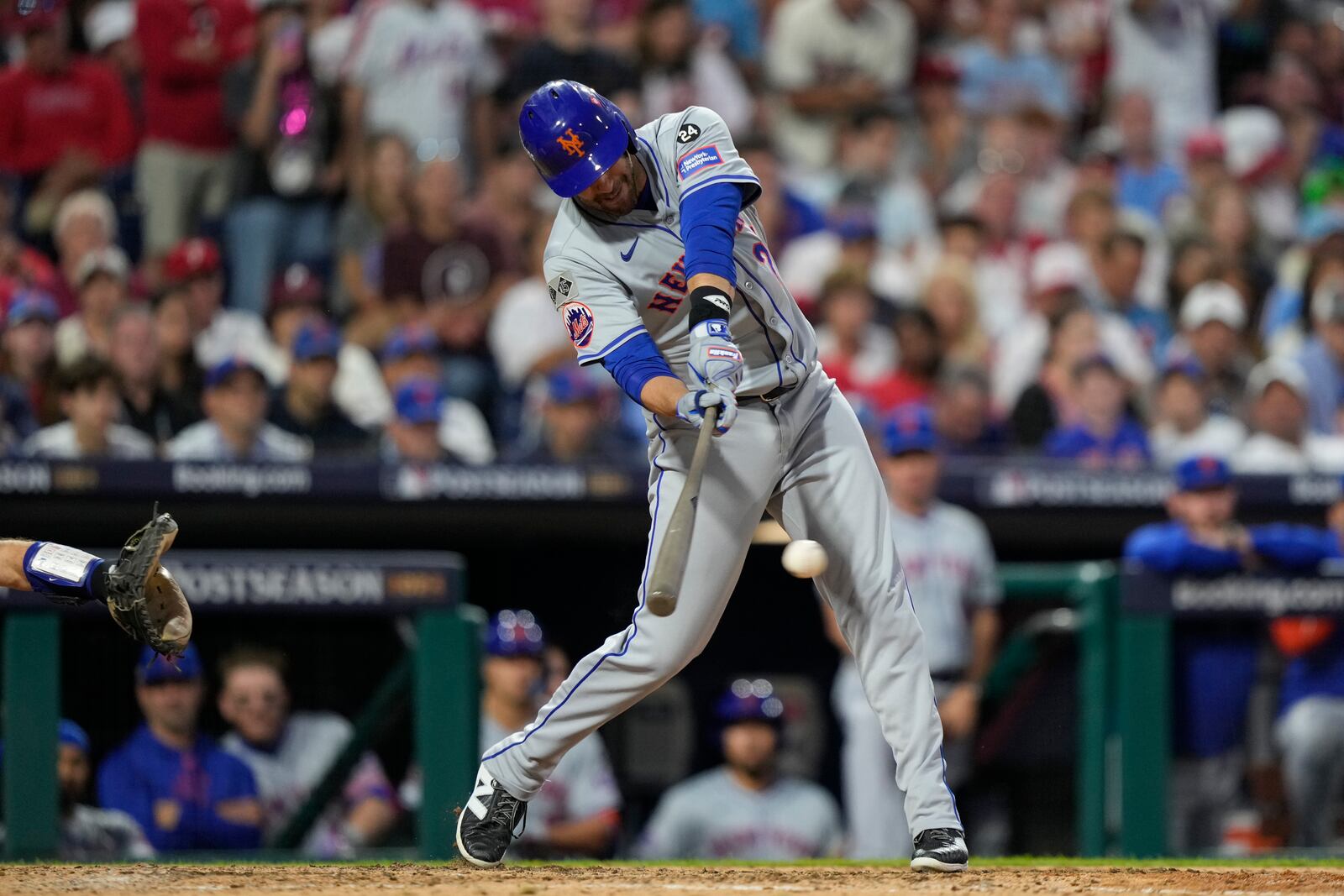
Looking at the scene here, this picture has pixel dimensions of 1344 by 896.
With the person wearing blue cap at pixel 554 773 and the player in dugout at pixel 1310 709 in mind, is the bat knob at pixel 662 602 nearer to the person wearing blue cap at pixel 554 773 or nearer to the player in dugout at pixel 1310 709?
the person wearing blue cap at pixel 554 773

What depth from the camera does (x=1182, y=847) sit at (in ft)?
19.9

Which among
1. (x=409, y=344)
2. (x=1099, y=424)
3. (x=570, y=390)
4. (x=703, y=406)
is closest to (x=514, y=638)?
(x=570, y=390)

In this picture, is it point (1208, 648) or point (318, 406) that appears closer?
point (1208, 648)

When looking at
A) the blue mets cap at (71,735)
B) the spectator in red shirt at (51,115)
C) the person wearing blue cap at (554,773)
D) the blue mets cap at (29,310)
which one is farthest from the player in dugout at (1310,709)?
the spectator in red shirt at (51,115)

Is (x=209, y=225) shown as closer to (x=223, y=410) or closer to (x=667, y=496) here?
(x=223, y=410)

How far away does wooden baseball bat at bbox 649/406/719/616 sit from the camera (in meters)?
4.12

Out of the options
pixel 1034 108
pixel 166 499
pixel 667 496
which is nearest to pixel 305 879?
pixel 667 496

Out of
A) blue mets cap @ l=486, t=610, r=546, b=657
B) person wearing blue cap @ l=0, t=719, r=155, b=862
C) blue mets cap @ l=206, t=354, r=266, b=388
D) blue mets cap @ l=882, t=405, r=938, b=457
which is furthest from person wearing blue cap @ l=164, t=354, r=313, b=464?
blue mets cap @ l=882, t=405, r=938, b=457

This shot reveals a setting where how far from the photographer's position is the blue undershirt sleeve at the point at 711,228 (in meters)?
4.14

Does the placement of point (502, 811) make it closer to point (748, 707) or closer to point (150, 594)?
point (150, 594)

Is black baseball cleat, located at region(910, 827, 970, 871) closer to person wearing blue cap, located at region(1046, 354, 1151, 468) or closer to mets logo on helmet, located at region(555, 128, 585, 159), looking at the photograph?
mets logo on helmet, located at region(555, 128, 585, 159)

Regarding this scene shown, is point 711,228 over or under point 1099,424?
over

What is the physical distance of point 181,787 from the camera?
5.60 metres

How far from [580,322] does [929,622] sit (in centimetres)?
287
